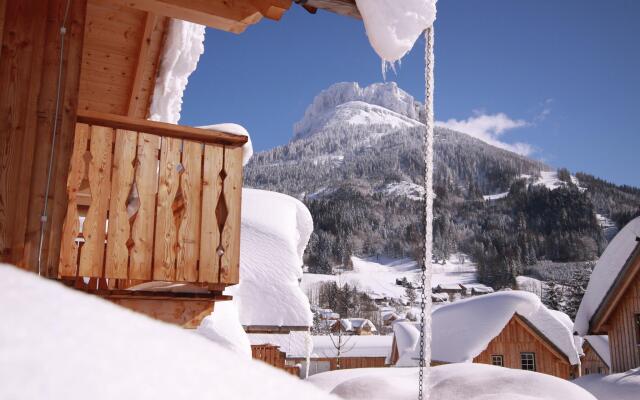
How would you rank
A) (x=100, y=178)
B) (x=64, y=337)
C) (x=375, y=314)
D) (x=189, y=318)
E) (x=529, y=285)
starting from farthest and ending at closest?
(x=529, y=285), (x=375, y=314), (x=189, y=318), (x=100, y=178), (x=64, y=337)

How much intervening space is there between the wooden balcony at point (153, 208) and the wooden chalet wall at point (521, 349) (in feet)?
69.2

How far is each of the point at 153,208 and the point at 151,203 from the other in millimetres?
44

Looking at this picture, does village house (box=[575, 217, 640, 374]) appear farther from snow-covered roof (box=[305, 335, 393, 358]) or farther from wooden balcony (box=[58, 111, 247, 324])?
snow-covered roof (box=[305, 335, 393, 358])

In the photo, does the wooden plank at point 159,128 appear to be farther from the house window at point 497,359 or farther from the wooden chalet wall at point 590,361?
the wooden chalet wall at point 590,361

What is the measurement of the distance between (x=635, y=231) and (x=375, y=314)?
71.0 metres

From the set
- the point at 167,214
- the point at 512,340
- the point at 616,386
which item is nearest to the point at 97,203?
the point at 167,214

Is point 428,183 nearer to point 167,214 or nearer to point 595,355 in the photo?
point 167,214

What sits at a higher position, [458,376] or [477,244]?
[477,244]

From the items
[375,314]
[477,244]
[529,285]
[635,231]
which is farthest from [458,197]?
[635,231]

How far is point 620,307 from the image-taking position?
17.0 meters

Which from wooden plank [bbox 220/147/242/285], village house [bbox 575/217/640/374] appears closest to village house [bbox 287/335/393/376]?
village house [bbox 575/217/640/374]

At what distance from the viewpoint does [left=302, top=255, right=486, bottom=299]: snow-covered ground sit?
11914 cm

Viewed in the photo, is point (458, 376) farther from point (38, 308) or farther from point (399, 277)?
point (399, 277)

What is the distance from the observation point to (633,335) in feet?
54.2
